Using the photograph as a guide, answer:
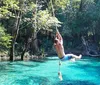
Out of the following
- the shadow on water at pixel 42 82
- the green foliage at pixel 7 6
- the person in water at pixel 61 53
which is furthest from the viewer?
the green foliage at pixel 7 6

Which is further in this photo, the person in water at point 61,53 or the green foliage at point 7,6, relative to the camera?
the green foliage at point 7,6

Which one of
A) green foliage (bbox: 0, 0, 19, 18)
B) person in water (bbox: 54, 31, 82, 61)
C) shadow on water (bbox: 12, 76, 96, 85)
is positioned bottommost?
shadow on water (bbox: 12, 76, 96, 85)

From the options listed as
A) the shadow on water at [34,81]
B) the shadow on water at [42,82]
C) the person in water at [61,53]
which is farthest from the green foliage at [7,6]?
the person in water at [61,53]

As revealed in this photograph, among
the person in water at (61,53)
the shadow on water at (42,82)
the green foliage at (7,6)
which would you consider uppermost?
the green foliage at (7,6)

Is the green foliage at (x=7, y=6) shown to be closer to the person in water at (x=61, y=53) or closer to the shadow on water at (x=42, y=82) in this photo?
the shadow on water at (x=42, y=82)

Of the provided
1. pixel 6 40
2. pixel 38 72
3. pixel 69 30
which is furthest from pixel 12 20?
pixel 38 72

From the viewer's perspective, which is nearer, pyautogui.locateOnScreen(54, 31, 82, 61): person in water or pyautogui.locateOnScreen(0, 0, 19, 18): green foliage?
pyautogui.locateOnScreen(54, 31, 82, 61): person in water

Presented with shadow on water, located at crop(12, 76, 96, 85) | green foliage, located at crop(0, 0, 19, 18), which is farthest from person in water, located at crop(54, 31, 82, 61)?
green foliage, located at crop(0, 0, 19, 18)

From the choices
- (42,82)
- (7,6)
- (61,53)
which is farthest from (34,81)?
(7,6)

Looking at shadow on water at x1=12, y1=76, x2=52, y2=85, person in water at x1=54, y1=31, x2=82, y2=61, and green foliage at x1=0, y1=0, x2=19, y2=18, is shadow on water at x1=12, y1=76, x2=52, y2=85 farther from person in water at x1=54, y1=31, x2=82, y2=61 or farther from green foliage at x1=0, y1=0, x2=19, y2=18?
green foliage at x1=0, y1=0, x2=19, y2=18

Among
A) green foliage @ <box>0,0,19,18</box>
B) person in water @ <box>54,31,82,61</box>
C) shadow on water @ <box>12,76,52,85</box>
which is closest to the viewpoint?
person in water @ <box>54,31,82,61</box>

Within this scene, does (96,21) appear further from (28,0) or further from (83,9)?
(28,0)

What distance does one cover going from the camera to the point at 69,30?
32000 millimetres

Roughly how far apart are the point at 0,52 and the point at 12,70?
7861mm
